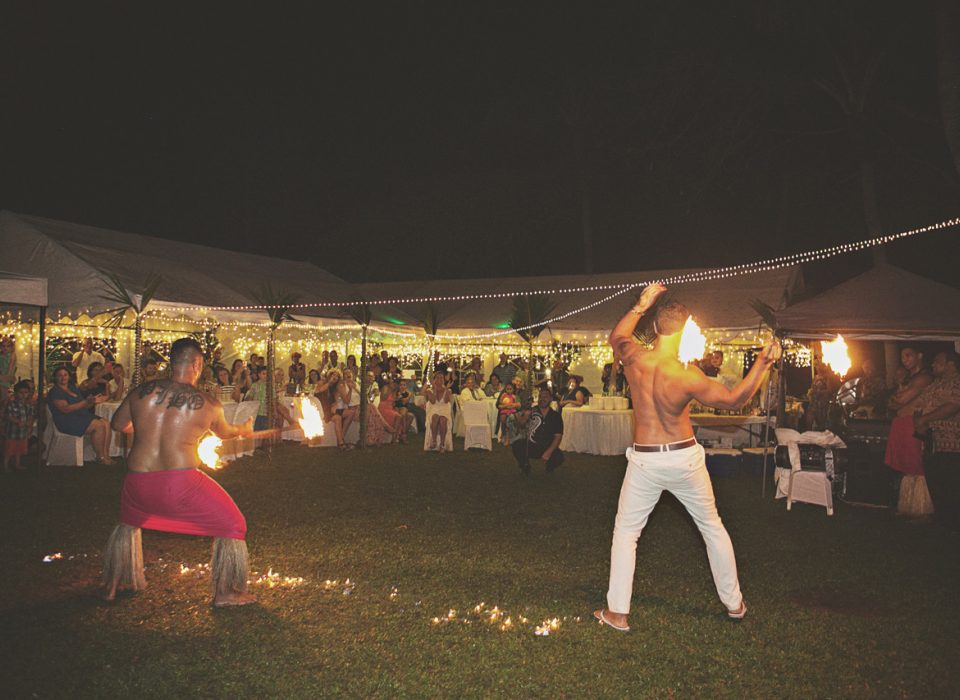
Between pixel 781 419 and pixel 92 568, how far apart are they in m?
9.22

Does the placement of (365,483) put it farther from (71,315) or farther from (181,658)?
(71,315)

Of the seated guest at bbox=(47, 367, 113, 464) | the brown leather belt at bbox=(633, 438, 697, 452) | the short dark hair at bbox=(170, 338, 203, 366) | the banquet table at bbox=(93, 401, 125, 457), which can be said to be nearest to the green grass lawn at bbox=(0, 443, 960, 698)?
the brown leather belt at bbox=(633, 438, 697, 452)

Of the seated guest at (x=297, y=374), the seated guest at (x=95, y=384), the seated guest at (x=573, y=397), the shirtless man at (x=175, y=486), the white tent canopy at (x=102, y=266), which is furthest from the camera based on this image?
the seated guest at (x=297, y=374)

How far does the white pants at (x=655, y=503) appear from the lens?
4.54m

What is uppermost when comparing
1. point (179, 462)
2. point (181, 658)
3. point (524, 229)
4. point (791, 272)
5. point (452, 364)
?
point (524, 229)

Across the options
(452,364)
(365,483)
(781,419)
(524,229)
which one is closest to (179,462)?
(365,483)

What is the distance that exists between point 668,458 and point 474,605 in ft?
5.26

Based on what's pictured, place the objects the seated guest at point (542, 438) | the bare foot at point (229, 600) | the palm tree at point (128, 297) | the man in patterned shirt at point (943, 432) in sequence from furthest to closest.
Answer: the palm tree at point (128, 297) < the seated guest at point (542, 438) < the man in patterned shirt at point (943, 432) < the bare foot at point (229, 600)

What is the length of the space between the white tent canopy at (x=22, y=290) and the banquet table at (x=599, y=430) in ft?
27.3

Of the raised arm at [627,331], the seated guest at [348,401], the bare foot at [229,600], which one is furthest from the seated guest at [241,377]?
the raised arm at [627,331]

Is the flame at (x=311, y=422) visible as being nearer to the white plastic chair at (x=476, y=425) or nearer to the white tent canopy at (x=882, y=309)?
the white tent canopy at (x=882, y=309)

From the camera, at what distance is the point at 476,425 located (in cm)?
1415

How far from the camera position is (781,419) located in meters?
11.6

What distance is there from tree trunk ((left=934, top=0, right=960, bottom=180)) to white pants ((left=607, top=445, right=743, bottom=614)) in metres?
8.60
